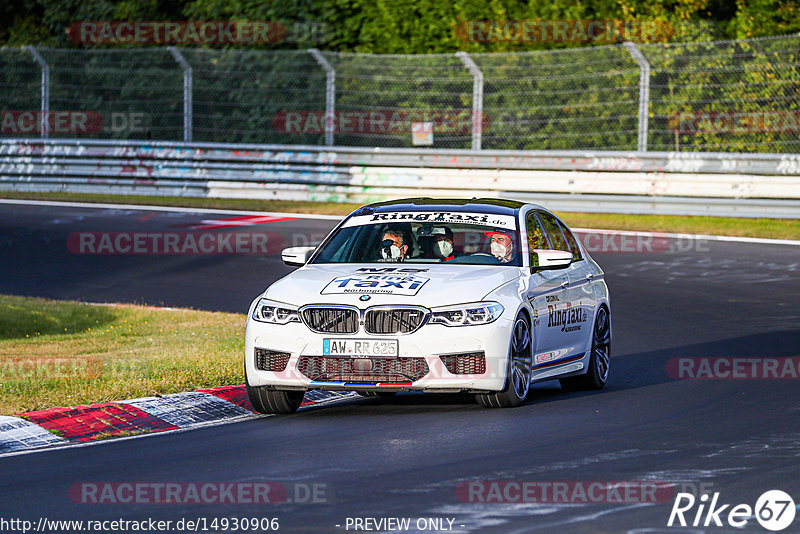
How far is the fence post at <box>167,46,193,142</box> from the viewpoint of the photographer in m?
28.2

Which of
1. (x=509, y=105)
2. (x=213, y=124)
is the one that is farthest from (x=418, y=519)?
(x=213, y=124)

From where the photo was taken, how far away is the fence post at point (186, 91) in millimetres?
28234

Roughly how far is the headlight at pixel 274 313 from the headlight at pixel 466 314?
3.18 feet

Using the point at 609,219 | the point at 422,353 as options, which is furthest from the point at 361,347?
the point at 609,219

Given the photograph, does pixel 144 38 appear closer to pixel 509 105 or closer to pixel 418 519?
pixel 509 105

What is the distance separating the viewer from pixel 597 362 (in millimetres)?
11562

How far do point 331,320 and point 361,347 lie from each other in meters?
0.29

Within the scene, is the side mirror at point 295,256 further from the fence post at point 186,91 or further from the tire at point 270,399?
the fence post at point 186,91
